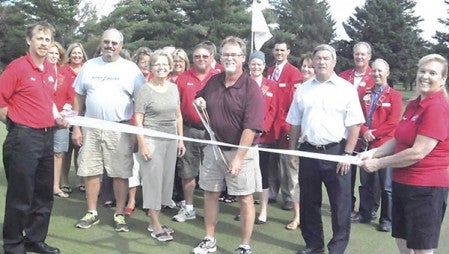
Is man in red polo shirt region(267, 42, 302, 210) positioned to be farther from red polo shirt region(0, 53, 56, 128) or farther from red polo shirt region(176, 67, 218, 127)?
red polo shirt region(0, 53, 56, 128)

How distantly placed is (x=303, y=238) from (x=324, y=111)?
4.69 feet

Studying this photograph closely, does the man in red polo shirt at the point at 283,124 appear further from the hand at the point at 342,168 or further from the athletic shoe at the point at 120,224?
the athletic shoe at the point at 120,224

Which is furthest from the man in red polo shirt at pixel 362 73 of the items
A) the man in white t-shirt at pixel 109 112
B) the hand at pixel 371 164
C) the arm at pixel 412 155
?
the man in white t-shirt at pixel 109 112

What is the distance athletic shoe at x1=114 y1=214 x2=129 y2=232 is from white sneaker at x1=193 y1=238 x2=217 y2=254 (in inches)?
38.4

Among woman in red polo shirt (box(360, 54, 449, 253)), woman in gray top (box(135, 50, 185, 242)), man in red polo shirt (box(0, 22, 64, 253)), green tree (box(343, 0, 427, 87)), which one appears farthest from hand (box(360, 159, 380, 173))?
green tree (box(343, 0, 427, 87))

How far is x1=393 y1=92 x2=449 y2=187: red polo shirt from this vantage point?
3339mm

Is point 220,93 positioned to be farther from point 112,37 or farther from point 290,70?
point 290,70

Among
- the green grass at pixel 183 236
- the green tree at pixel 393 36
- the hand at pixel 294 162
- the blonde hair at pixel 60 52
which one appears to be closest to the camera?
the green grass at pixel 183 236

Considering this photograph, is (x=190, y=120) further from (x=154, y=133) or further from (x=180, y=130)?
(x=154, y=133)

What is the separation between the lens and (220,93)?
4594 mm

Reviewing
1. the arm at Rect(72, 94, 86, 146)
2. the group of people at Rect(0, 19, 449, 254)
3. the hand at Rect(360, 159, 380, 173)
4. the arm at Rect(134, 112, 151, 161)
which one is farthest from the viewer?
the arm at Rect(72, 94, 86, 146)

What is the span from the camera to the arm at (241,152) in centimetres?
447

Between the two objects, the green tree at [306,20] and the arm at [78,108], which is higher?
the green tree at [306,20]

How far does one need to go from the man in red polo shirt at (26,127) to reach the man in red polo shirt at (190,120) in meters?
1.86
